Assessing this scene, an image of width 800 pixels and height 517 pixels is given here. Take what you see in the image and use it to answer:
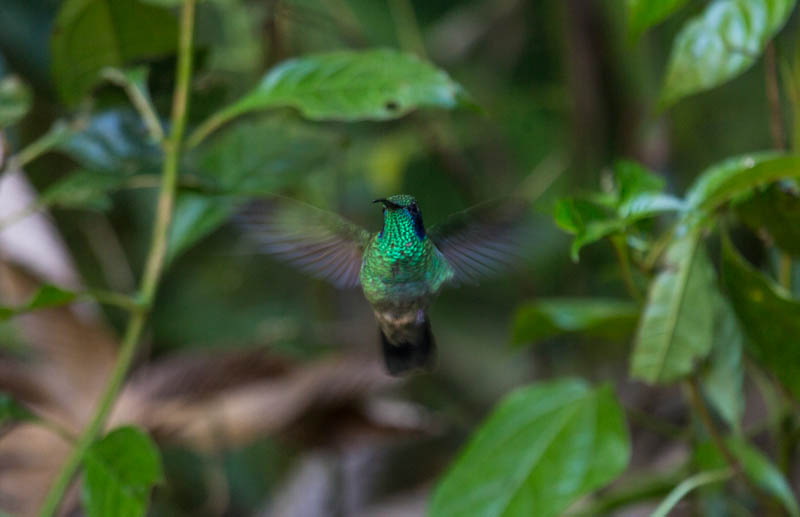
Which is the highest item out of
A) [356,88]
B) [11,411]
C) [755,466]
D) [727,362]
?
[356,88]

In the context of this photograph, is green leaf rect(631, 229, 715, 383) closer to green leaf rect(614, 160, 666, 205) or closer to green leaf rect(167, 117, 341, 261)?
green leaf rect(614, 160, 666, 205)

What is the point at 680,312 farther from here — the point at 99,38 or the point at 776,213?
the point at 99,38

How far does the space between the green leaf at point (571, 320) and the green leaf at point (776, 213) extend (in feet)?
0.65

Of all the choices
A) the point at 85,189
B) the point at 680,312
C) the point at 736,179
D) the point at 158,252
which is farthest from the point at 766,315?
the point at 85,189

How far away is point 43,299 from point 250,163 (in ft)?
1.25

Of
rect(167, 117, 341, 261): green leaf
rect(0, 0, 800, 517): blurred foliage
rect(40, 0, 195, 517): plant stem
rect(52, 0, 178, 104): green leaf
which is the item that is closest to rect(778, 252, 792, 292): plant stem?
rect(0, 0, 800, 517): blurred foliage

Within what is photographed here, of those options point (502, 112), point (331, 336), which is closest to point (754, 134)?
point (502, 112)

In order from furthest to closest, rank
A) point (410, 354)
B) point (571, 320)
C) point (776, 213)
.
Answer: point (571, 320) → point (410, 354) → point (776, 213)

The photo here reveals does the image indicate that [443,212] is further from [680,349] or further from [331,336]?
[680,349]

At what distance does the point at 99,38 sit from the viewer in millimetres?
1126

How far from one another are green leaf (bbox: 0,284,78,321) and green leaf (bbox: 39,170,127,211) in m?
0.20

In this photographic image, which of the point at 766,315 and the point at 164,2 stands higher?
the point at 164,2

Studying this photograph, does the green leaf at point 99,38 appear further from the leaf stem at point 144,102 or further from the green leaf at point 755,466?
the green leaf at point 755,466

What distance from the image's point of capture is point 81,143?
1.04m
